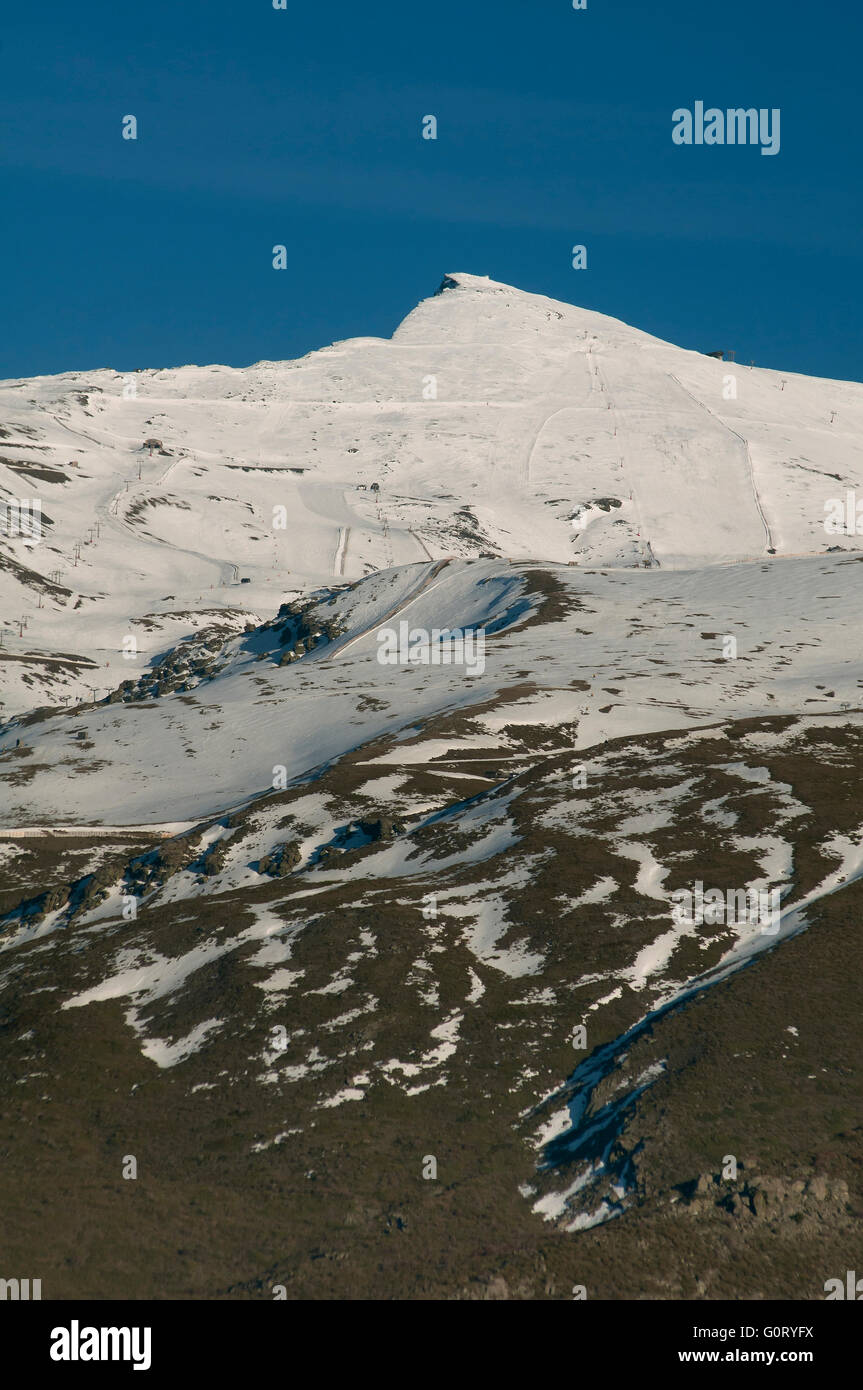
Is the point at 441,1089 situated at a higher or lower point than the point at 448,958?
lower

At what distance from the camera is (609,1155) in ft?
118

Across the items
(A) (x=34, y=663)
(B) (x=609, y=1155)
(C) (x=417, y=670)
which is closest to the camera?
(B) (x=609, y=1155)

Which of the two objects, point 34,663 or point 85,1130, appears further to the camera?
point 34,663

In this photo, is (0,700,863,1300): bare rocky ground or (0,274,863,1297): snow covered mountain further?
(0,274,863,1297): snow covered mountain

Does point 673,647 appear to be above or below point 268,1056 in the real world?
above

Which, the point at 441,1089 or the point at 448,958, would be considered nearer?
the point at 441,1089

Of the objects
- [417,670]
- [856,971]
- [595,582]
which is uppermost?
[595,582]

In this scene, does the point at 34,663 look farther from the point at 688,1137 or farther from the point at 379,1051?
the point at 688,1137

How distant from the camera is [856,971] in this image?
45844mm

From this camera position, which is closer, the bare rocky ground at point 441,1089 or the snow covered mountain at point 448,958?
the bare rocky ground at point 441,1089

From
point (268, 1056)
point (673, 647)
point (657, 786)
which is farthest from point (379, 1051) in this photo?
point (673, 647)
